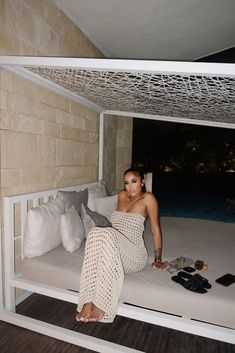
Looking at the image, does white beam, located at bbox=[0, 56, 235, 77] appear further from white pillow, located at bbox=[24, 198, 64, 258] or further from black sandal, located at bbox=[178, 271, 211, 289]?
black sandal, located at bbox=[178, 271, 211, 289]

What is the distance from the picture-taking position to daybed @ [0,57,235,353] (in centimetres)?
159

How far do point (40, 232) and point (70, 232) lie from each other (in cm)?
25

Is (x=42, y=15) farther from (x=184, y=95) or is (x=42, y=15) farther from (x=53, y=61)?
(x=184, y=95)

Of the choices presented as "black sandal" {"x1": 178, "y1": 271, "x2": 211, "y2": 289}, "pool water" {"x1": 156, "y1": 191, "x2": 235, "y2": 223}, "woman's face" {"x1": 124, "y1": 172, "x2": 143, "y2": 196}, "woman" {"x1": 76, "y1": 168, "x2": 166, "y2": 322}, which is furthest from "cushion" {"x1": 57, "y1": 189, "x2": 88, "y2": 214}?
"pool water" {"x1": 156, "y1": 191, "x2": 235, "y2": 223}

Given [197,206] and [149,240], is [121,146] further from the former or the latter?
[197,206]

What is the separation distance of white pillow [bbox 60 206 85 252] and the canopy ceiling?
119cm

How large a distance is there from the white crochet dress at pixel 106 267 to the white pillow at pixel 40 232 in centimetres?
54

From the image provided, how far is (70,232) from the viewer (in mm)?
2244

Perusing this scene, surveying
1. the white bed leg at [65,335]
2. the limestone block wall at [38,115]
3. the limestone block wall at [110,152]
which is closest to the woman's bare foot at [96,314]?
the white bed leg at [65,335]

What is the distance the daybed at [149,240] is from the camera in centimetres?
159

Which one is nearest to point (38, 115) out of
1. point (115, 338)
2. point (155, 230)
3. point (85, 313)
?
point (155, 230)

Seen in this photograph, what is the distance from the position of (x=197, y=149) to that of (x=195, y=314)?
14.3 m

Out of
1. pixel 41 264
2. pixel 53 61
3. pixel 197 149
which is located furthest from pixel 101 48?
pixel 197 149

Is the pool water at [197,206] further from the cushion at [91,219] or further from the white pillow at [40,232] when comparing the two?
the white pillow at [40,232]
